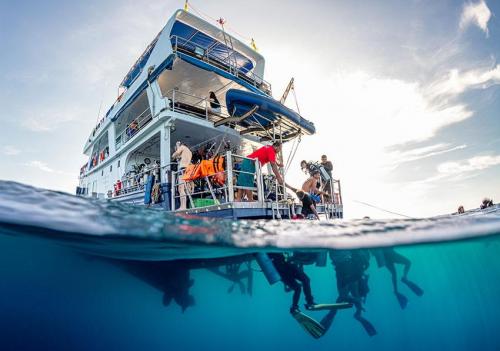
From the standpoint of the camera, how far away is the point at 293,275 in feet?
19.5

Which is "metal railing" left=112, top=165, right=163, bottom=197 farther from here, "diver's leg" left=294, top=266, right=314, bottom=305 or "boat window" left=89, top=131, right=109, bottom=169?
"diver's leg" left=294, top=266, right=314, bottom=305

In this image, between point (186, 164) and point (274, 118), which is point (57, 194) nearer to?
point (186, 164)

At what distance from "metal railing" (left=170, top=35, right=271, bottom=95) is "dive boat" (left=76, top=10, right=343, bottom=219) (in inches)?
1.7

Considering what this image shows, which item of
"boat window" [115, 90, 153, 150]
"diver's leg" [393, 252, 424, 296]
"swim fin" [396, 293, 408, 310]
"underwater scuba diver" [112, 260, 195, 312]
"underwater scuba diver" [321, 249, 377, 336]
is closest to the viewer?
"underwater scuba diver" [112, 260, 195, 312]

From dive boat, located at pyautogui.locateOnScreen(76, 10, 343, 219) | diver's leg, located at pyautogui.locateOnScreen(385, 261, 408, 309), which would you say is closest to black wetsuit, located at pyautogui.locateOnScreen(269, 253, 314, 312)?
dive boat, located at pyautogui.locateOnScreen(76, 10, 343, 219)

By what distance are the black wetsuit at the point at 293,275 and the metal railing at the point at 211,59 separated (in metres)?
7.97

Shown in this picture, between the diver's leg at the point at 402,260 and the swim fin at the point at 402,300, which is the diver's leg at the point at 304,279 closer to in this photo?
the diver's leg at the point at 402,260

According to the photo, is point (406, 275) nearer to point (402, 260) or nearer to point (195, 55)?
point (402, 260)

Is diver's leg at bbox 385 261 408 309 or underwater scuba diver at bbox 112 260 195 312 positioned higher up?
underwater scuba diver at bbox 112 260 195 312

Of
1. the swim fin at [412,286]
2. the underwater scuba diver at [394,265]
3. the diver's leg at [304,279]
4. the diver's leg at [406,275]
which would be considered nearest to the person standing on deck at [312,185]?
the underwater scuba diver at [394,265]

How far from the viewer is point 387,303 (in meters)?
9.16

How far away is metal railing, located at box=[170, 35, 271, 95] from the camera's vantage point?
984 cm

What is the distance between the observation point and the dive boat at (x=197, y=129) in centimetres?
642

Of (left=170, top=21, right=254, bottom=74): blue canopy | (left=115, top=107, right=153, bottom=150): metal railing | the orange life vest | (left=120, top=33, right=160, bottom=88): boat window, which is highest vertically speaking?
(left=120, top=33, right=160, bottom=88): boat window
